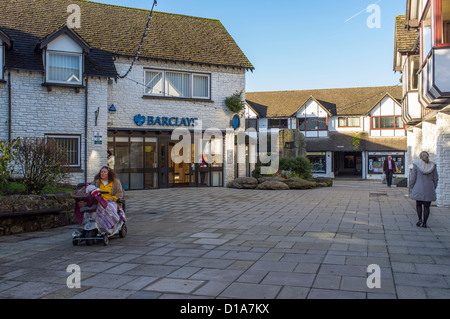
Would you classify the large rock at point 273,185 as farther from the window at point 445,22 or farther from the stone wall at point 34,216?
the stone wall at point 34,216

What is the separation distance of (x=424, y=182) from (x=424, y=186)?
127mm

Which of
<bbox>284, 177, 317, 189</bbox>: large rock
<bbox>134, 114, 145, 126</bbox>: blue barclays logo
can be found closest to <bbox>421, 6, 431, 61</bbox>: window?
<bbox>284, 177, 317, 189</bbox>: large rock

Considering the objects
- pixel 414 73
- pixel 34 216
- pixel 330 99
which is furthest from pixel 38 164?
pixel 330 99

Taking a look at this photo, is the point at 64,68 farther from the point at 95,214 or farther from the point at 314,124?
the point at 314,124

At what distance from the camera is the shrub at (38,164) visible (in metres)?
9.95

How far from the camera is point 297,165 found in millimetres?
22453

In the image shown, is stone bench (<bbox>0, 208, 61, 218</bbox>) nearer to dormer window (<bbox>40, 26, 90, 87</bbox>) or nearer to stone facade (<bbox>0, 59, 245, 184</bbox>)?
stone facade (<bbox>0, 59, 245, 184</bbox>)

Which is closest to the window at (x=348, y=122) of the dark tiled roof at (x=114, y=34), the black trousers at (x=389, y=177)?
the black trousers at (x=389, y=177)

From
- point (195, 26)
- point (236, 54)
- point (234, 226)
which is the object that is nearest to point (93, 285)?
point (234, 226)

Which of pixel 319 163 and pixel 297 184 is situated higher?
pixel 319 163

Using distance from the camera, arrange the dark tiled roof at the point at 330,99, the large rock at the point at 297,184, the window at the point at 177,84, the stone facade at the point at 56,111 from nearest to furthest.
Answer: the stone facade at the point at 56,111 < the large rock at the point at 297,184 < the window at the point at 177,84 < the dark tiled roof at the point at 330,99

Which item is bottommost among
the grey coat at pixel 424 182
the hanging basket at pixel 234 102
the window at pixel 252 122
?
the grey coat at pixel 424 182

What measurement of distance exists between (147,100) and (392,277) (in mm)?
15666

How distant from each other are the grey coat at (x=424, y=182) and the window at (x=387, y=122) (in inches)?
1291
